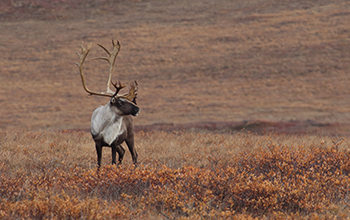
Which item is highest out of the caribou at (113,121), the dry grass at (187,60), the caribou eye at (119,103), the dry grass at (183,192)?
the caribou eye at (119,103)

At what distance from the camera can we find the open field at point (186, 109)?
18.2 ft

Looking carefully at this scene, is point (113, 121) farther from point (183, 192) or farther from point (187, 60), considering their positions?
point (187, 60)

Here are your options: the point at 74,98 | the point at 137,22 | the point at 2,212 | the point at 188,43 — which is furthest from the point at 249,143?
the point at 137,22

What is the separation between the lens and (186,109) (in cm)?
3028

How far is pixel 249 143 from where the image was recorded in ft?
34.5

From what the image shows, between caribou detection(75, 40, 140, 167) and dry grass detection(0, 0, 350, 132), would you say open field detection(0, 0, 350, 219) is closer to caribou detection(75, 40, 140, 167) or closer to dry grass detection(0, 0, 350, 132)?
dry grass detection(0, 0, 350, 132)

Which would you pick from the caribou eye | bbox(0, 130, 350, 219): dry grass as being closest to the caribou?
the caribou eye

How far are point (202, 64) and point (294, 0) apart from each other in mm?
20423

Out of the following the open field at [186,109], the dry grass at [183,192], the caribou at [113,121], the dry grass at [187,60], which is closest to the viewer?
the dry grass at [183,192]

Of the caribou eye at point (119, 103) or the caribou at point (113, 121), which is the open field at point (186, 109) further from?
the caribou eye at point (119, 103)

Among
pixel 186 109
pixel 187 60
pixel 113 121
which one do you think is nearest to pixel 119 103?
pixel 113 121

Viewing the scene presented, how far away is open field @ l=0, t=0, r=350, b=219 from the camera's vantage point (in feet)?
18.2

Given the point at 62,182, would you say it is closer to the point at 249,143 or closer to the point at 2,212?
the point at 2,212

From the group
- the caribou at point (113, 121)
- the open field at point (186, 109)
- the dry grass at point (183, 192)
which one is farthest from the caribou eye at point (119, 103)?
the dry grass at point (183, 192)
